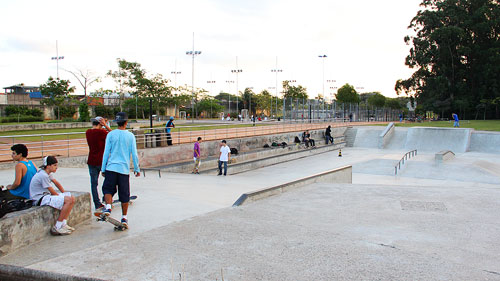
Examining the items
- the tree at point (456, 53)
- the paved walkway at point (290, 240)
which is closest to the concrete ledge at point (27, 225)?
the paved walkway at point (290, 240)

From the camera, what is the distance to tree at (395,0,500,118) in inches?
2109

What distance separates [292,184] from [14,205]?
6.10m

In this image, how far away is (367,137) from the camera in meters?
34.6

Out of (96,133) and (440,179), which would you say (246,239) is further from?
(440,179)

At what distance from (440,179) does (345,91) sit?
102 meters

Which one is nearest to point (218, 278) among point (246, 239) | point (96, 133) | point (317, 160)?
point (246, 239)

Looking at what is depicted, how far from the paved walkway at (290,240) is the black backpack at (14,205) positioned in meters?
0.57

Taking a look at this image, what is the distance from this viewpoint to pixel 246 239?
15.3 ft

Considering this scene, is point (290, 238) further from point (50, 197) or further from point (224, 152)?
point (224, 152)

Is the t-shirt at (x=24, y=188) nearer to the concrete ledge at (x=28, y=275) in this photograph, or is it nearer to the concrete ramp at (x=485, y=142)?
the concrete ledge at (x=28, y=275)

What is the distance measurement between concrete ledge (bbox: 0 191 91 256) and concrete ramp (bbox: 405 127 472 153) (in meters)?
29.6

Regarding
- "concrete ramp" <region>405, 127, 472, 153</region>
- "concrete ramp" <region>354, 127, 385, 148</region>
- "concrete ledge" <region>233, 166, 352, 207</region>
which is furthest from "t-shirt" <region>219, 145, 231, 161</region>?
"concrete ramp" <region>354, 127, 385, 148</region>

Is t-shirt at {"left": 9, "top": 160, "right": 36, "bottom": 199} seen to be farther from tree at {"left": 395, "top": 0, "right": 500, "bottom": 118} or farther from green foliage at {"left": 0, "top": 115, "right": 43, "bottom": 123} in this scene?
tree at {"left": 395, "top": 0, "right": 500, "bottom": 118}

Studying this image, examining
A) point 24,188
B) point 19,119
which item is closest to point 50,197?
point 24,188
